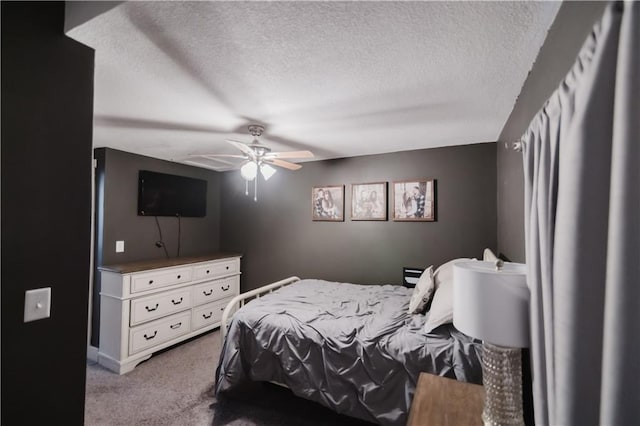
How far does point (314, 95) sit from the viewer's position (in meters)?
1.87

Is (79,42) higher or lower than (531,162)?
higher

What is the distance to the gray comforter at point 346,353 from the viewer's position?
1.71 meters

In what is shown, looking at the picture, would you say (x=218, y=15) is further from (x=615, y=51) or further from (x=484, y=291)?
(x=484, y=291)

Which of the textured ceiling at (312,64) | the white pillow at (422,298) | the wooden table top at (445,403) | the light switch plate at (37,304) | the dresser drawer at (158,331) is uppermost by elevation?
the textured ceiling at (312,64)

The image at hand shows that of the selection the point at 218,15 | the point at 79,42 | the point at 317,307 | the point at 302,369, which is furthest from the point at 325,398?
the point at 79,42

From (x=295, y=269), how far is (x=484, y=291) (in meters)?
3.16

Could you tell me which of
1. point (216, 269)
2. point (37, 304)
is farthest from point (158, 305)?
point (37, 304)

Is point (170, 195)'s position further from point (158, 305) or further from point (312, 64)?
point (312, 64)

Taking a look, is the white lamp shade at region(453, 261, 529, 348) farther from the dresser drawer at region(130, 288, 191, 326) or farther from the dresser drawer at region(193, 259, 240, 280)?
the dresser drawer at region(193, 259, 240, 280)

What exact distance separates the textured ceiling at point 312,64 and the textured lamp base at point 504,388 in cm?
138

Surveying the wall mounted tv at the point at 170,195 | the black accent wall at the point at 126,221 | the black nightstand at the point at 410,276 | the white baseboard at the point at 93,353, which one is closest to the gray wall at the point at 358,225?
the black nightstand at the point at 410,276

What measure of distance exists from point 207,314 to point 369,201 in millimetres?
2586

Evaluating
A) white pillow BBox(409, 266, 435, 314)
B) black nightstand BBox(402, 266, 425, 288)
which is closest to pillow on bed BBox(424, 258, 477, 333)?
white pillow BBox(409, 266, 435, 314)

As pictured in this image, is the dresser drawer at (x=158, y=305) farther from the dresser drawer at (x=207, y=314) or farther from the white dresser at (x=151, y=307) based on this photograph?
the dresser drawer at (x=207, y=314)
